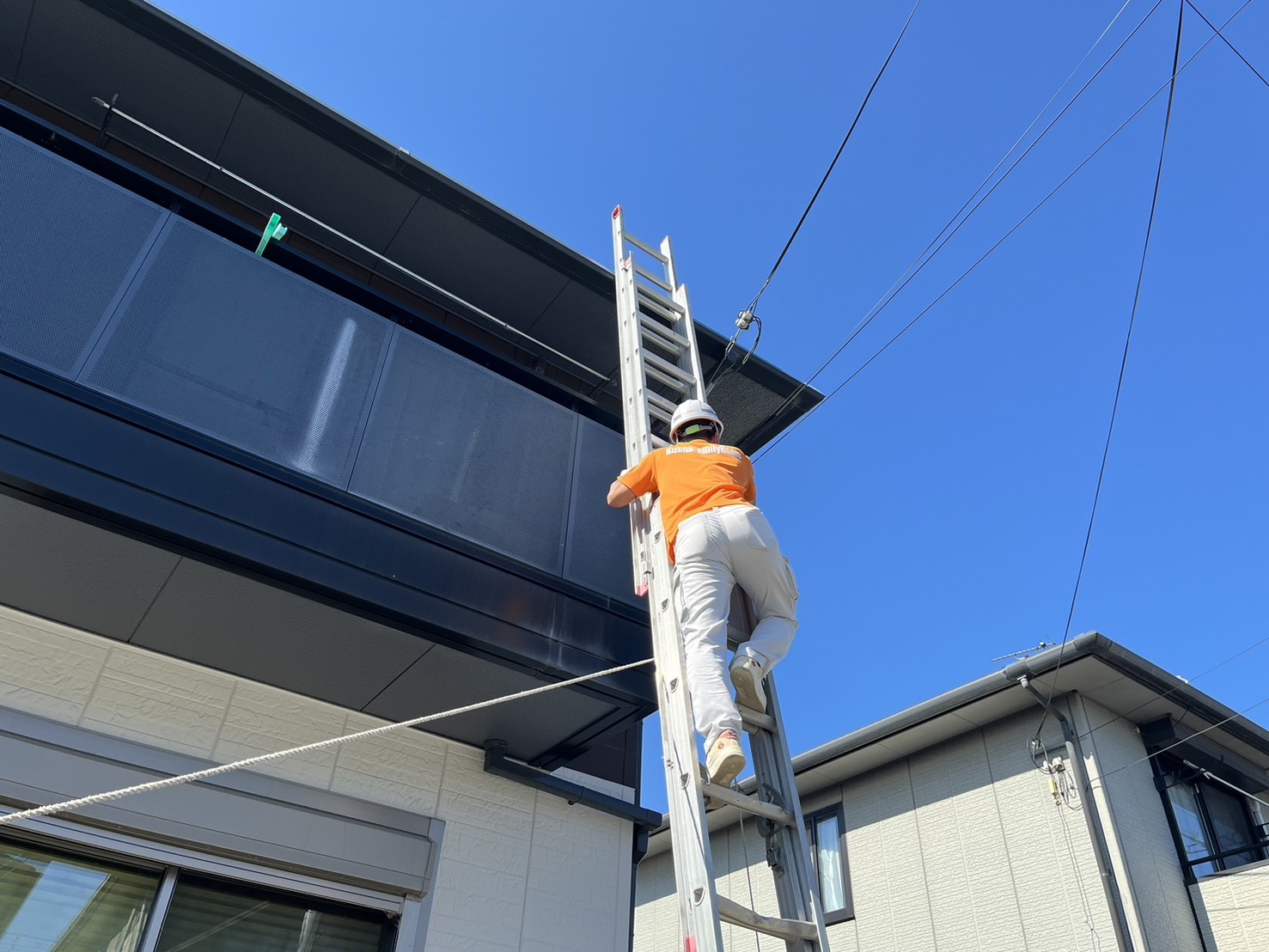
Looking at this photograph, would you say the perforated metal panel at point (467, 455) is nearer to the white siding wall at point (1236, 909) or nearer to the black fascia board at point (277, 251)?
the black fascia board at point (277, 251)

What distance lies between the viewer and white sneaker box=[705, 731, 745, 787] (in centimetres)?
298

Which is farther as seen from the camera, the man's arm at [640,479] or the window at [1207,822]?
the window at [1207,822]

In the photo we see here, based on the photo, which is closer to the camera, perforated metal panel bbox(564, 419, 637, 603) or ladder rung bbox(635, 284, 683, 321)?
perforated metal panel bbox(564, 419, 637, 603)

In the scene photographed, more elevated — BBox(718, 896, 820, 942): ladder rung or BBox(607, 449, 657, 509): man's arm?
BBox(607, 449, 657, 509): man's arm

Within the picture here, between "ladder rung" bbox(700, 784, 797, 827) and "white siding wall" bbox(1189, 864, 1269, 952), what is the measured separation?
6.09m

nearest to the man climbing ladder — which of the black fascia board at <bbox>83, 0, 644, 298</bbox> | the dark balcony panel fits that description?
the black fascia board at <bbox>83, 0, 644, 298</bbox>

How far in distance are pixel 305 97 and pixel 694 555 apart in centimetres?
405

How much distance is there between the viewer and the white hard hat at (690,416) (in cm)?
444

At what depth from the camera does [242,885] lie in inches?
160

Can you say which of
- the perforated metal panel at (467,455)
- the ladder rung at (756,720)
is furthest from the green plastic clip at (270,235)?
the ladder rung at (756,720)

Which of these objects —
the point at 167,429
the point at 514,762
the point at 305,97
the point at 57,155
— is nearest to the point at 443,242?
the point at 305,97

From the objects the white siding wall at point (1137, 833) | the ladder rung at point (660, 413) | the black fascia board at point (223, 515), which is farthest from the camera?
the white siding wall at point (1137, 833)

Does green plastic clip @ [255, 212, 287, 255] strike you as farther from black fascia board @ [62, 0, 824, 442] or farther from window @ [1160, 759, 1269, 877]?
window @ [1160, 759, 1269, 877]

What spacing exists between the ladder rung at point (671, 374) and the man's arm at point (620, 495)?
108 centimetres
